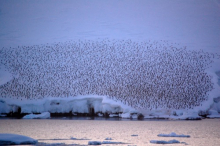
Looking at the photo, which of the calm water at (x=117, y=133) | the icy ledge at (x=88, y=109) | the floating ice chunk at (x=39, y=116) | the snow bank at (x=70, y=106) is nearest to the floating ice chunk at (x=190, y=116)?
the icy ledge at (x=88, y=109)

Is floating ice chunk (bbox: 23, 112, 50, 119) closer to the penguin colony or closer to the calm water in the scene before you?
the calm water

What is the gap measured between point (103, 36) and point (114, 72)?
7555 millimetres

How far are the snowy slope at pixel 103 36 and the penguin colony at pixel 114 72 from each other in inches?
3.4

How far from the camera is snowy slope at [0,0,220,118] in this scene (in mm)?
22516

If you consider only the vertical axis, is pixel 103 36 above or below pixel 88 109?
above

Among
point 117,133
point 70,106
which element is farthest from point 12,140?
point 70,106

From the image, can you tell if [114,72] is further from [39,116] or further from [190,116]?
[190,116]

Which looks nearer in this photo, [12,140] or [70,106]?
[12,140]

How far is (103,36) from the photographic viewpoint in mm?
31125

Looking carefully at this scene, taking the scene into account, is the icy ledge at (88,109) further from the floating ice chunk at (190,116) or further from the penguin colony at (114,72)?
the penguin colony at (114,72)

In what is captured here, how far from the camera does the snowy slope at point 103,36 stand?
73.9ft

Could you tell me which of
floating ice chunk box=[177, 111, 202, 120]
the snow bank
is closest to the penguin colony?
the snow bank

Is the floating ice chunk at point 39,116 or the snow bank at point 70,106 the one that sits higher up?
the snow bank at point 70,106

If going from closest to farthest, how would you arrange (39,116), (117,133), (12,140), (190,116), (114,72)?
(12,140) → (117,133) → (190,116) → (39,116) → (114,72)
